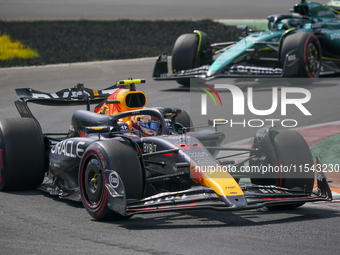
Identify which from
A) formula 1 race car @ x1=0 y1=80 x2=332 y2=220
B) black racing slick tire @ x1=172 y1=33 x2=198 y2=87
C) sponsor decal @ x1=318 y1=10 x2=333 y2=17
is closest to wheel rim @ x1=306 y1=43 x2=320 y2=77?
→ sponsor decal @ x1=318 y1=10 x2=333 y2=17

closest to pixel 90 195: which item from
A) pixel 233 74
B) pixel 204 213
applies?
pixel 204 213

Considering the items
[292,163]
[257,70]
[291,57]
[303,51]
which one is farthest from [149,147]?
[303,51]

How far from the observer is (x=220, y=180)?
573 cm

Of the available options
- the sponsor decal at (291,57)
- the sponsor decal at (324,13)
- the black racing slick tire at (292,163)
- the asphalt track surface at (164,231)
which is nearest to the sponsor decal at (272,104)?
the sponsor decal at (291,57)

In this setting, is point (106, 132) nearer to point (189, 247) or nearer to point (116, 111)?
point (116, 111)

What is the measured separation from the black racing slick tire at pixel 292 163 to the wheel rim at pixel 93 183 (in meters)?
1.97

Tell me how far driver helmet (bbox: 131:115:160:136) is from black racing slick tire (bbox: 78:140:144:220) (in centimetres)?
125

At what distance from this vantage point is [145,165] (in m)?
6.75

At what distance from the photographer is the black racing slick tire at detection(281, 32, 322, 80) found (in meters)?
14.4

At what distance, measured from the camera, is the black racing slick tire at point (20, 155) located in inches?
295

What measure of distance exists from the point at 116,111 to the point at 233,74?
7095 mm

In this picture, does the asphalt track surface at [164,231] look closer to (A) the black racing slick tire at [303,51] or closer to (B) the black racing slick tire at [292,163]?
(B) the black racing slick tire at [292,163]

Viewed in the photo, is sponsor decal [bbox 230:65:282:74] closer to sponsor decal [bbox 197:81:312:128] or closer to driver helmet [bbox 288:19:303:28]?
sponsor decal [bbox 197:81:312:128]

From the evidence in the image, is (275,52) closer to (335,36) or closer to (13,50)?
(335,36)
